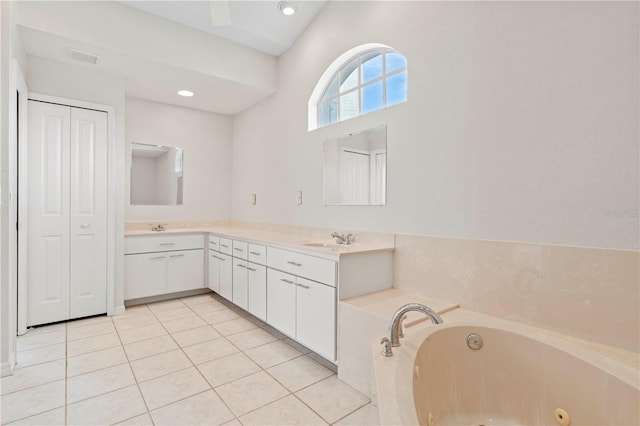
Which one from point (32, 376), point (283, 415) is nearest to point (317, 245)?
point (283, 415)

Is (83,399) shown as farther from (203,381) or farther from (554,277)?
(554,277)

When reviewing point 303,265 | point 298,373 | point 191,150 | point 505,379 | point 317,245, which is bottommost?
point 298,373

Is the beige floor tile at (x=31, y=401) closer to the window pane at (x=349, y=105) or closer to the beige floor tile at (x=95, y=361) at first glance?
the beige floor tile at (x=95, y=361)

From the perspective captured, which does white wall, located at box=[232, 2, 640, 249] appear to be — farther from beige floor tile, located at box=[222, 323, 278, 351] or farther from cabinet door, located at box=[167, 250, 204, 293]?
cabinet door, located at box=[167, 250, 204, 293]

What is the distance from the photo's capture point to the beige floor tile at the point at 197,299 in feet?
12.3

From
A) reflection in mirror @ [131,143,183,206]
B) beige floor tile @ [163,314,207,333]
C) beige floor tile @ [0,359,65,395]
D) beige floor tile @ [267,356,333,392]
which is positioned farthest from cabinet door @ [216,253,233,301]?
beige floor tile @ [0,359,65,395]

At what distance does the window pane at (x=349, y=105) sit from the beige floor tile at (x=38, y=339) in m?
3.13

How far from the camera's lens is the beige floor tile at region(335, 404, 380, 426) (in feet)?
5.48

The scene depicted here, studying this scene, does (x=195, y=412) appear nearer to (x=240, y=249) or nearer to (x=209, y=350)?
(x=209, y=350)

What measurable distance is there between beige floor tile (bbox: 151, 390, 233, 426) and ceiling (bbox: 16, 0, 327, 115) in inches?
111

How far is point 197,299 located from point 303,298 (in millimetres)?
2127

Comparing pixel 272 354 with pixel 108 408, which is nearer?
pixel 108 408

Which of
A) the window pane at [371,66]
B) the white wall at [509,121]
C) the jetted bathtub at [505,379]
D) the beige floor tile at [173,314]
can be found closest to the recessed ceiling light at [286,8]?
the white wall at [509,121]

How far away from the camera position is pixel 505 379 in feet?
4.75
